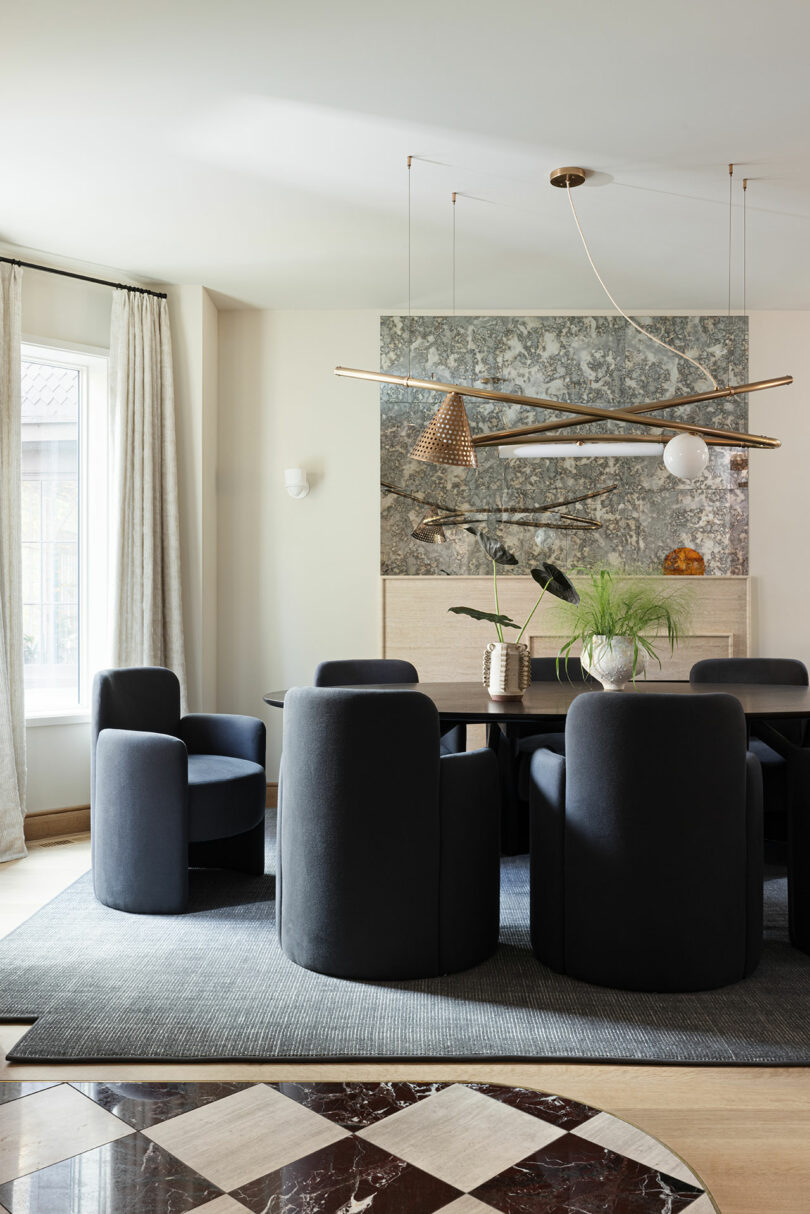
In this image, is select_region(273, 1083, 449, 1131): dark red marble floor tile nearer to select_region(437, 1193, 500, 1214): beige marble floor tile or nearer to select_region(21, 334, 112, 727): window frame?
select_region(437, 1193, 500, 1214): beige marble floor tile

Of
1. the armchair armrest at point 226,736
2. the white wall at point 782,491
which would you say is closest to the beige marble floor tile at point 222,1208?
the armchair armrest at point 226,736

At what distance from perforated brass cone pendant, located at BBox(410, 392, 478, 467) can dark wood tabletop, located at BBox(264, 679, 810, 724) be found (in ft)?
3.01

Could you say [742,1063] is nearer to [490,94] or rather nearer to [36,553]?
[490,94]

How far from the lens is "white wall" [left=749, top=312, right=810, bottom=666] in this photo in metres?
5.64

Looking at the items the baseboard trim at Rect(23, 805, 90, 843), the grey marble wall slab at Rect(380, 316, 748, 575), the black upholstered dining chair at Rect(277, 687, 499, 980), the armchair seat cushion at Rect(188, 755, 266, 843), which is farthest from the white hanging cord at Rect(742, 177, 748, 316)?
the baseboard trim at Rect(23, 805, 90, 843)

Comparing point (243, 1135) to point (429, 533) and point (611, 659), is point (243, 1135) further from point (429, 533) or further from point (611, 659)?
point (429, 533)

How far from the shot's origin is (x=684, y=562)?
18.3 feet

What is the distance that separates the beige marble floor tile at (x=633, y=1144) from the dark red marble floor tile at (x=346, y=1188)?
0.37 metres

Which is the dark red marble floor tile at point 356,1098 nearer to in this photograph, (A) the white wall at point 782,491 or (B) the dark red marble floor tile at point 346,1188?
(B) the dark red marble floor tile at point 346,1188

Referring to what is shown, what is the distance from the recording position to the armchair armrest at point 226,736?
4.11 m

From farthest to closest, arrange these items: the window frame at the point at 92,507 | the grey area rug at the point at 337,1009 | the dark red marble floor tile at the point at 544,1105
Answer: the window frame at the point at 92,507, the grey area rug at the point at 337,1009, the dark red marble floor tile at the point at 544,1105

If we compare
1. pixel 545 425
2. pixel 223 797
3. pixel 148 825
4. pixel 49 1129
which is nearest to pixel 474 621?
pixel 545 425

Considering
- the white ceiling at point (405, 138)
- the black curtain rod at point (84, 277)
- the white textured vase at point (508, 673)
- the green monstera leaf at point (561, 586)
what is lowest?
the white textured vase at point (508, 673)

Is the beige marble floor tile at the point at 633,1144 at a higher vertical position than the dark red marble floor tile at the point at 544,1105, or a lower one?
higher
